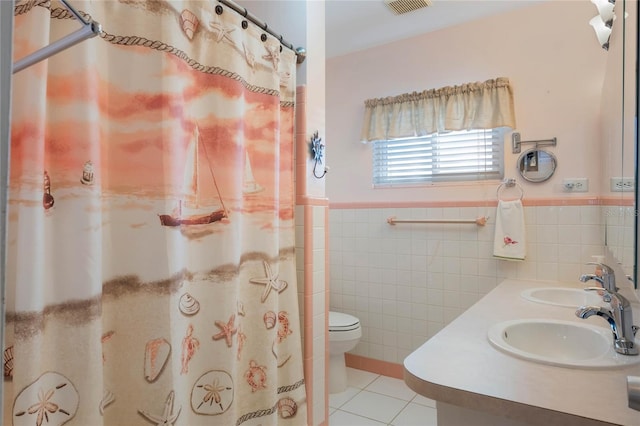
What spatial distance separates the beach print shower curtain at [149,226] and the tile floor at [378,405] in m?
0.68

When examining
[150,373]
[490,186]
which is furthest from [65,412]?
[490,186]

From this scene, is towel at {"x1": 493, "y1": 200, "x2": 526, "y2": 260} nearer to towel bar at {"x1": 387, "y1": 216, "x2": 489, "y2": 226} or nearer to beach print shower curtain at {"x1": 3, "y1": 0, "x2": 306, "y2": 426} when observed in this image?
towel bar at {"x1": 387, "y1": 216, "x2": 489, "y2": 226}

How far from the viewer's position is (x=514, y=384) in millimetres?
830

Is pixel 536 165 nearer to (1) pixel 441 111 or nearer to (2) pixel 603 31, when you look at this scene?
(1) pixel 441 111

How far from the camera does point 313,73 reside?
5.87 ft

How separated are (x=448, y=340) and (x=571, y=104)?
1.79 m

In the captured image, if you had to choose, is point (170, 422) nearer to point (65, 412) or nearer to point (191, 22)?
point (65, 412)

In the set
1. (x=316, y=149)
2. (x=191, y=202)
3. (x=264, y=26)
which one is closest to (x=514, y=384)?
(x=191, y=202)

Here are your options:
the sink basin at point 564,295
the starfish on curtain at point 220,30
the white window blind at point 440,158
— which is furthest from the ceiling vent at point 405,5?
the sink basin at point 564,295

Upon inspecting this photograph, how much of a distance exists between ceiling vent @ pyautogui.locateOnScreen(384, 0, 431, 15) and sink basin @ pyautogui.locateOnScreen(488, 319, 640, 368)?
71.5 inches

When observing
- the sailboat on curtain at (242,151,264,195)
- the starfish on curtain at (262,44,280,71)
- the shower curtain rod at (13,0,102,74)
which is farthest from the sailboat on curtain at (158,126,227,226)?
the shower curtain rod at (13,0,102,74)

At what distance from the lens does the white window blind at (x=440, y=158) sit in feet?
7.88

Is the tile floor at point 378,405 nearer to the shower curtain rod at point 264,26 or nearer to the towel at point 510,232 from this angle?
the towel at point 510,232

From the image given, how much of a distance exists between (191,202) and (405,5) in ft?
5.93
